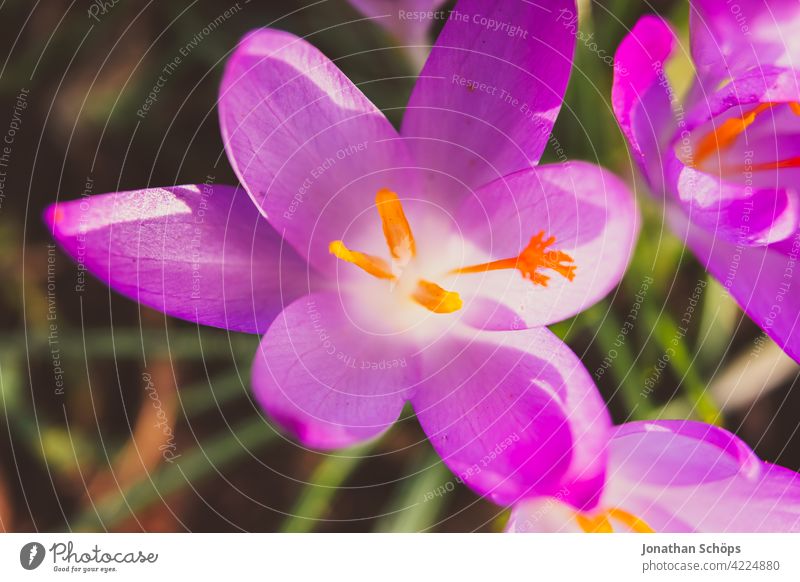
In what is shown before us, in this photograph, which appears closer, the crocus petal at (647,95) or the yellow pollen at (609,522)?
the crocus petal at (647,95)

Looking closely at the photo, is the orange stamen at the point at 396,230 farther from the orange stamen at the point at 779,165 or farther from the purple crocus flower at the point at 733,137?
the orange stamen at the point at 779,165

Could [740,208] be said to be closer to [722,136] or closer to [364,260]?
[722,136]

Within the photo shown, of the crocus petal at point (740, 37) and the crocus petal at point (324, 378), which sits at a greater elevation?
the crocus petal at point (740, 37)

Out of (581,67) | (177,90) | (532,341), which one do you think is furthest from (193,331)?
(581,67)

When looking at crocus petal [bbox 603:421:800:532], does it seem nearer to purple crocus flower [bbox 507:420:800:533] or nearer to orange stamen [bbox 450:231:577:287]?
purple crocus flower [bbox 507:420:800:533]
